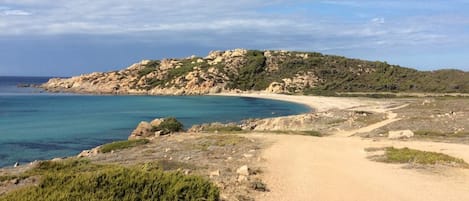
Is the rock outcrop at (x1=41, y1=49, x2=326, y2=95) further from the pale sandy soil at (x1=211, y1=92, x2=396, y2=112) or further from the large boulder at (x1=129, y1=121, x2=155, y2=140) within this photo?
the large boulder at (x1=129, y1=121, x2=155, y2=140)

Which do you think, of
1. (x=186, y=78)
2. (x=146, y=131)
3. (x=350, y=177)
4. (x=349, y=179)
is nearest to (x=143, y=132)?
(x=146, y=131)

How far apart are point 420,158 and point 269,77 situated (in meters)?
118

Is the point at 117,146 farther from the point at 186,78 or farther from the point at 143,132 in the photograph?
the point at 186,78

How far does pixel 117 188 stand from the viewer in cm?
905

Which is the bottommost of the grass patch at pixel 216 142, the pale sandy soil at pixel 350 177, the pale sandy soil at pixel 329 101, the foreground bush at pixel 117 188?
the pale sandy soil at pixel 329 101

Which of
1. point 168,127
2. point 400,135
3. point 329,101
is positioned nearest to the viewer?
point 400,135

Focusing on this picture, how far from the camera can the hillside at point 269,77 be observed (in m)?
124

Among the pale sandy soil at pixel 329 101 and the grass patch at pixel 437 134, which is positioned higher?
the grass patch at pixel 437 134

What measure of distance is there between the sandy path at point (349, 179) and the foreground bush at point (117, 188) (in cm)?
362

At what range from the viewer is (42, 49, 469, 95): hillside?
124m

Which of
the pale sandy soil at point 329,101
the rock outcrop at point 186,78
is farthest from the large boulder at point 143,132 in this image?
the rock outcrop at point 186,78

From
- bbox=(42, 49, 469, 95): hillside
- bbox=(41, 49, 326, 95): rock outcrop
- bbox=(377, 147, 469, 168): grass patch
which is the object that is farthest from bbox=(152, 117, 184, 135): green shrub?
bbox=(41, 49, 326, 95): rock outcrop

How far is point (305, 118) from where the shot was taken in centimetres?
4962

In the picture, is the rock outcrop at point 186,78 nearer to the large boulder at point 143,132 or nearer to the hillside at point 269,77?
the hillside at point 269,77
